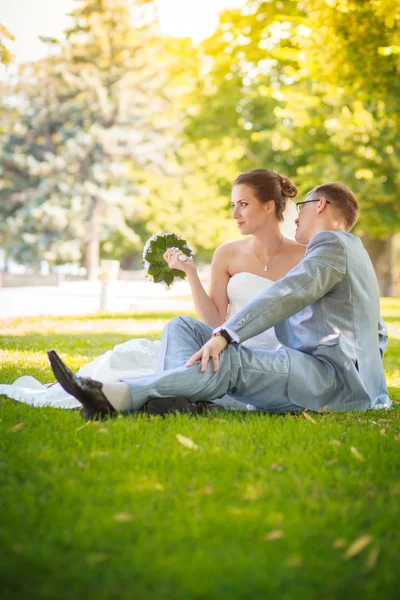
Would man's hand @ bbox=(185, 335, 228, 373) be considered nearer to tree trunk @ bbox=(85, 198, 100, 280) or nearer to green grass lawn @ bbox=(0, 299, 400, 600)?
green grass lawn @ bbox=(0, 299, 400, 600)

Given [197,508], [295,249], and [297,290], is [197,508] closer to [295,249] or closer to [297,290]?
[297,290]

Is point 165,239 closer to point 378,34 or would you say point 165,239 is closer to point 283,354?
point 283,354

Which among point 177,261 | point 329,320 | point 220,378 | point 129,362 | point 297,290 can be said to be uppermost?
point 177,261

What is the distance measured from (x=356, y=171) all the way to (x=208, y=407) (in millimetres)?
16565

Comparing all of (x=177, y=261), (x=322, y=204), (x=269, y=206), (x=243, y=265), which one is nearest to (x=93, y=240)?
(x=243, y=265)

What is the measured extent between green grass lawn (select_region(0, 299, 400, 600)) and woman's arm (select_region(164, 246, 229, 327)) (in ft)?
4.63

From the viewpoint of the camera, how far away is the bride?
18.0ft

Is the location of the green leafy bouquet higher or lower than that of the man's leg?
higher

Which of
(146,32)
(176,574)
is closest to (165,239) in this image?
(176,574)

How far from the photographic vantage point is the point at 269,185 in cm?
562

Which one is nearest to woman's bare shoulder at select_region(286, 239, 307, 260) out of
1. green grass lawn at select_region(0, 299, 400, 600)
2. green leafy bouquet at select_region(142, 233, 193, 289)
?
green leafy bouquet at select_region(142, 233, 193, 289)

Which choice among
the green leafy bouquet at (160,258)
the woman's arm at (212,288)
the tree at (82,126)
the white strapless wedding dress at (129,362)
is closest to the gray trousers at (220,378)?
the white strapless wedding dress at (129,362)

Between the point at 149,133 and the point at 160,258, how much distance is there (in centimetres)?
3260

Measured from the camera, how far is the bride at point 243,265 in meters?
5.48
